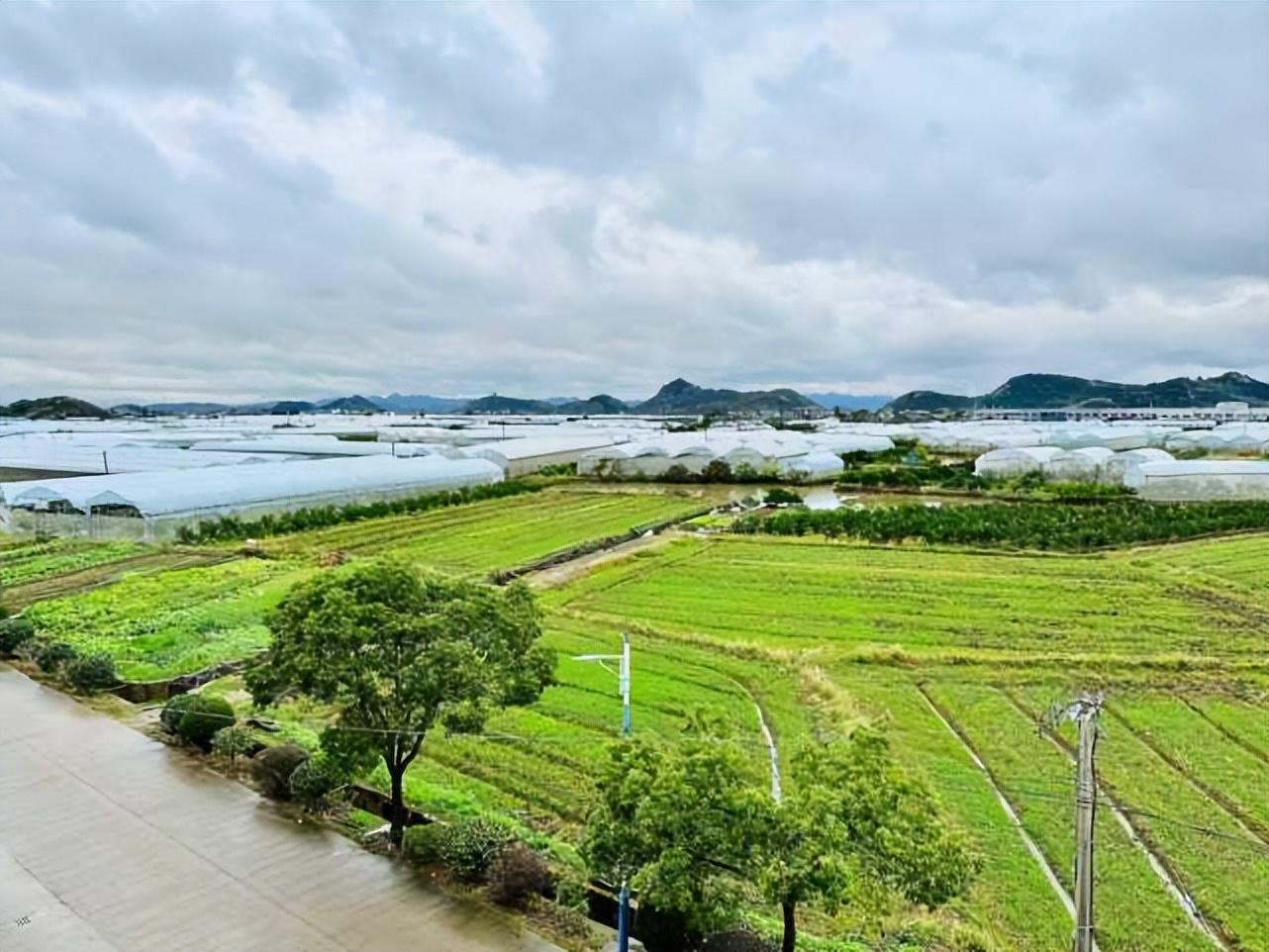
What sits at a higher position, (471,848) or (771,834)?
(771,834)

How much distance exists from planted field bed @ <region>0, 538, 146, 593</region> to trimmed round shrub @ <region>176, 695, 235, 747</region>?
11.7 m

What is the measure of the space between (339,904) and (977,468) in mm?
40322

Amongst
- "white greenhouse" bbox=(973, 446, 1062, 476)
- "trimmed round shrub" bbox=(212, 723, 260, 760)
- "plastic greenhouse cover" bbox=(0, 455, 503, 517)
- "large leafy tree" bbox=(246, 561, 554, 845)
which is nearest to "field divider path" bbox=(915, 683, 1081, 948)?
"large leafy tree" bbox=(246, 561, 554, 845)

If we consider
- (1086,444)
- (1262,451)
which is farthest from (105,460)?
(1262,451)

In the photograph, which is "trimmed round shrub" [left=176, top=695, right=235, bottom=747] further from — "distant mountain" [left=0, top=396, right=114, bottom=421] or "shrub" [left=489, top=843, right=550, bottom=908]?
"distant mountain" [left=0, top=396, right=114, bottom=421]

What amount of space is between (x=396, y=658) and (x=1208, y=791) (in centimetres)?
885

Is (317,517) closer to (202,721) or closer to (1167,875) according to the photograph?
(202,721)

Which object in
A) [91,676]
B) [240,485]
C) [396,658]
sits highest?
[240,485]

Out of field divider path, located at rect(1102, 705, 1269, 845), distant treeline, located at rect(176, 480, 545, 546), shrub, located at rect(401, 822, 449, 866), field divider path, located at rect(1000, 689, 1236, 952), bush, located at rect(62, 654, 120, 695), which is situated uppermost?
distant treeline, located at rect(176, 480, 545, 546)

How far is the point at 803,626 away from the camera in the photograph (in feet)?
52.9

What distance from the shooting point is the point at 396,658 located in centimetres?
807

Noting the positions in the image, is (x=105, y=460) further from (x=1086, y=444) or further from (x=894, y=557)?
(x=1086, y=444)

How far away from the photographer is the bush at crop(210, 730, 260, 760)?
34.5ft

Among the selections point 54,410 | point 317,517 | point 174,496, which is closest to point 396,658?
point 174,496
